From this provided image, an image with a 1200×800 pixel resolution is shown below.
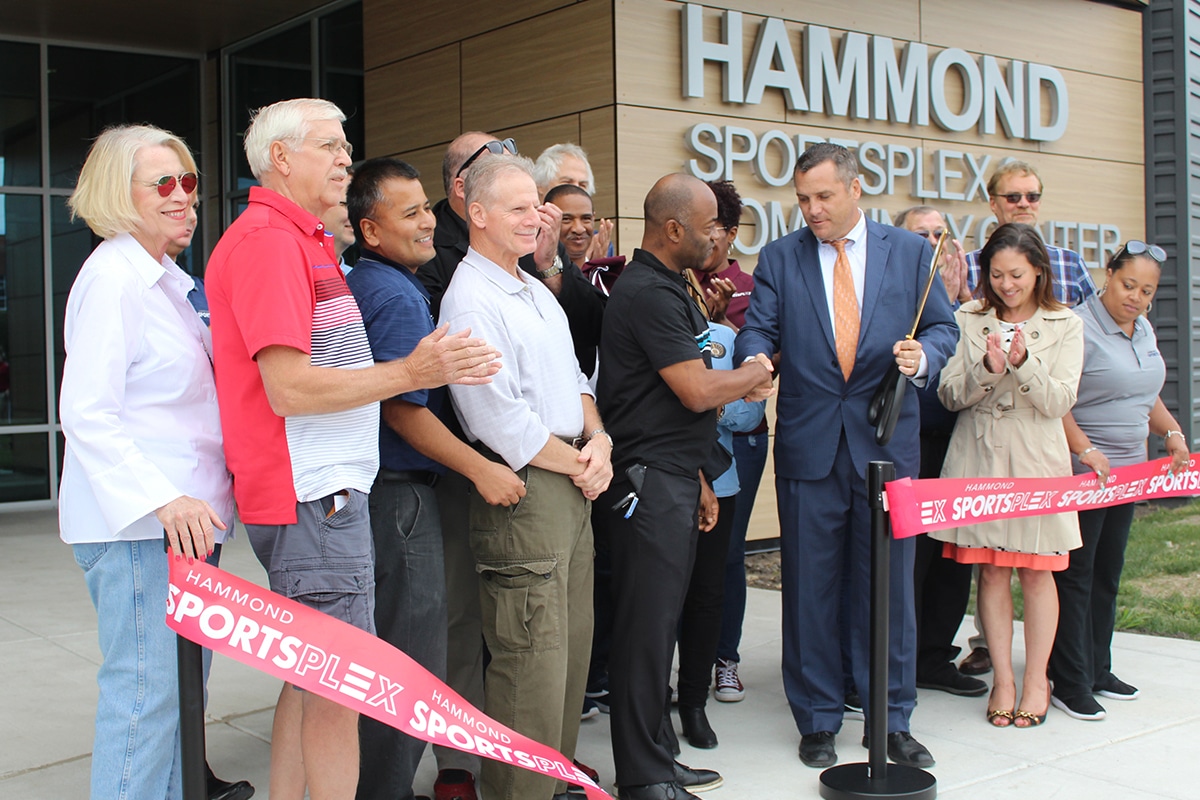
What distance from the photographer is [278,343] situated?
2.53 m

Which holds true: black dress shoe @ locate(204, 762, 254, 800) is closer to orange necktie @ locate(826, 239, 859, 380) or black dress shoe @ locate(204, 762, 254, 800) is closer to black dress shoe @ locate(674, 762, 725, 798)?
black dress shoe @ locate(674, 762, 725, 798)

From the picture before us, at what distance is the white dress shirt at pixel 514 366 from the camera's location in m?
3.10

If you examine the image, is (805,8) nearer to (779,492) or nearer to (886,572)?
(779,492)

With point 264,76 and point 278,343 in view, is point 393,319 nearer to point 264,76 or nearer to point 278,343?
point 278,343

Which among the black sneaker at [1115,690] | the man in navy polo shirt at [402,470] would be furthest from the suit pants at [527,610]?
the black sneaker at [1115,690]

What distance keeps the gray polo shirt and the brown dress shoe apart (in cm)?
98

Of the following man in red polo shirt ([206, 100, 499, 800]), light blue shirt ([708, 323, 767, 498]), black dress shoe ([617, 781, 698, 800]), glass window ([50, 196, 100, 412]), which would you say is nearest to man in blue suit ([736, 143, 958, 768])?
light blue shirt ([708, 323, 767, 498])

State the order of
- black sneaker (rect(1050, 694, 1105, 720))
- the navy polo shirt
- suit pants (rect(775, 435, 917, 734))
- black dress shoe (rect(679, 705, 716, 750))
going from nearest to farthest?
the navy polo shirt, suit pants (rect(775, 435, 917, 734)), black dress shoe (rect(679, 705, 716, 750)), black sneaker (rect(1050, 694, 1105, 720))

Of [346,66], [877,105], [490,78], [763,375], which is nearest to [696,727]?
[763,375]

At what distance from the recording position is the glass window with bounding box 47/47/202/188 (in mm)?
10680

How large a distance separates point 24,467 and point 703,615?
8.57 metres

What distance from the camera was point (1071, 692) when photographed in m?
4.38

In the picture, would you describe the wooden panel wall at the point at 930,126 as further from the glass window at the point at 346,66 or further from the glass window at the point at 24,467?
the glass window at the point at 24,467

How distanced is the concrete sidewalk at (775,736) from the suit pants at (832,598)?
221 mm
